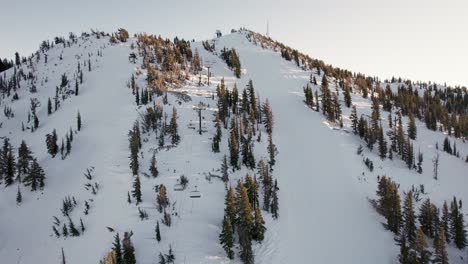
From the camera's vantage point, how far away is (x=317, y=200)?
63094 mm

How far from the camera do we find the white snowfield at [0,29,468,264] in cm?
4809

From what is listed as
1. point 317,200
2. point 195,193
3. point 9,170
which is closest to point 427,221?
point 317,200

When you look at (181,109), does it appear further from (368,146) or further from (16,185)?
(368,146)

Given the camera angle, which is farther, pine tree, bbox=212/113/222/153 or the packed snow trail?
pine tree, bbox=212/113/222/153

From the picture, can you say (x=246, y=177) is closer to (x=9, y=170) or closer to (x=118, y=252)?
(x=118, y=252)

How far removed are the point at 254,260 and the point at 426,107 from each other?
100717mm

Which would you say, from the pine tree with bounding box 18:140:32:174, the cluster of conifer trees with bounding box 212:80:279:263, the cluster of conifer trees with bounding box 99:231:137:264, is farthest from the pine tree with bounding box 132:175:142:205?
the pine tree with bounding box 18:140:32:174

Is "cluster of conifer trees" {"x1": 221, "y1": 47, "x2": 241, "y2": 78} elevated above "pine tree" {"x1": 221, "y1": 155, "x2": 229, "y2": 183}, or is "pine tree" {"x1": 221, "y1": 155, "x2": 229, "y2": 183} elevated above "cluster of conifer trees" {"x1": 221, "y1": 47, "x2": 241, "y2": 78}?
"cluster of conifer trees" {"x1": 221, "y1": 47, "x2": 241, "y2": 78}

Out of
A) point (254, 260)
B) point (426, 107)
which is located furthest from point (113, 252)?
point (426, 107)

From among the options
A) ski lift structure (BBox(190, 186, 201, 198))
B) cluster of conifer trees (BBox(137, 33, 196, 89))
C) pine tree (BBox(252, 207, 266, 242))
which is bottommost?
pine tree (BBox(252, 207, 266, 242))

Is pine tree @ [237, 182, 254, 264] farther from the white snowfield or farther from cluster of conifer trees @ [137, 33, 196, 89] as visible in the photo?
cluster of conifer trees @ [137, 33, 196, 89]

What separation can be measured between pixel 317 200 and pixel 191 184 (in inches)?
847

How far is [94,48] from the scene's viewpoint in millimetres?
125188

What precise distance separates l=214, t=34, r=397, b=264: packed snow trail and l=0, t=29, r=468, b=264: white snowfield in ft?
0.69
